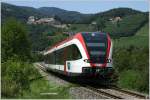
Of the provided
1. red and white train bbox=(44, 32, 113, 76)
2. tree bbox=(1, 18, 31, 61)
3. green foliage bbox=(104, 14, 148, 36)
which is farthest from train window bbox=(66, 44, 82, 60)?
green foliage bbox=(104, 14, 148, 36)

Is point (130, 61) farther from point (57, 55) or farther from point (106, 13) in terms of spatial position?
point (106, 13)

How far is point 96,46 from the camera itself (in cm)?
2191

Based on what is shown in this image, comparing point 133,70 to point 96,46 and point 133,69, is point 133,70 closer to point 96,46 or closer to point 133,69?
point 133,69

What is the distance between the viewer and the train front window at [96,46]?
71.1 ft

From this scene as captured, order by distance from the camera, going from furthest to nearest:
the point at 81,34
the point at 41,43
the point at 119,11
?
the point at 119,11 < the point at 41,43 < the point at 81,34

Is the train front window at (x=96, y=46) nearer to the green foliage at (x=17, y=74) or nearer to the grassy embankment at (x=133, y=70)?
the grassy embankment at (x=133, y=70)

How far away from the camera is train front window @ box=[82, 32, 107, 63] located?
2167 centimetres

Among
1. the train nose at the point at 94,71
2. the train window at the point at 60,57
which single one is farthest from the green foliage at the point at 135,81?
the train window at the point at 60,57

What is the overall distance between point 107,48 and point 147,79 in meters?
2.65

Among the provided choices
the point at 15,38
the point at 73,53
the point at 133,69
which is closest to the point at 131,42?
the point at 15,38

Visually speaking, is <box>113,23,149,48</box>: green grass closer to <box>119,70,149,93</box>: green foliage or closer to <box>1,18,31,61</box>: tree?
<box>1,18,31,61</box>: tree

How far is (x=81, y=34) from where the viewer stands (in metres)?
22.7

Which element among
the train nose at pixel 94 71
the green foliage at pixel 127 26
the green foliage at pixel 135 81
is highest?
the green foliage at pixel 127 26

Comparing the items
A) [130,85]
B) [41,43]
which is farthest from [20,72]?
[41,43]
